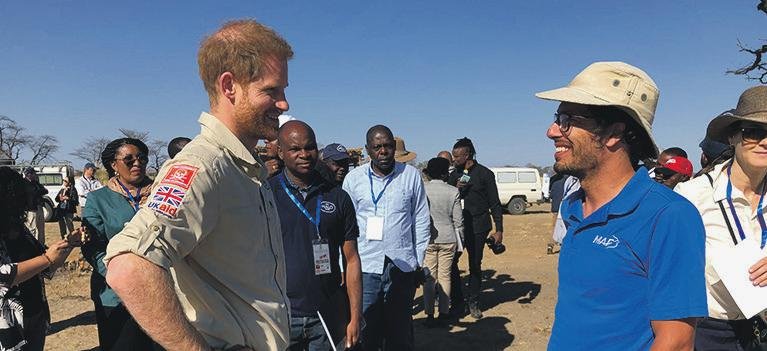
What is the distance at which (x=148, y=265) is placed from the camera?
1.27m

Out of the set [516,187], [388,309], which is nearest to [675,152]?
[388,309]

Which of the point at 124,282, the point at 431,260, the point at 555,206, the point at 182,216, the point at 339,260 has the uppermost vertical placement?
the point at 182,216

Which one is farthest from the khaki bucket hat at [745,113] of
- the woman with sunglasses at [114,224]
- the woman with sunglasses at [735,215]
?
the woman with sunglasses at [114,224]

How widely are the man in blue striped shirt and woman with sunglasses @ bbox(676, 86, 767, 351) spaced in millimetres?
2396

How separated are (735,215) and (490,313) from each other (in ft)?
14.8

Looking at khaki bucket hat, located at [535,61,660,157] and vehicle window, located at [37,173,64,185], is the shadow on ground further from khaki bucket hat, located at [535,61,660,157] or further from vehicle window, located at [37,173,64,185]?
vehicle window, located at [37,173,64,185]

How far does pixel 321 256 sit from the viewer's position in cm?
314

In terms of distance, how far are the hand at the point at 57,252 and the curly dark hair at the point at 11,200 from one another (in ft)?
1.07

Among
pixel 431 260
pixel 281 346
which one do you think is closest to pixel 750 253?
pixel 281 346

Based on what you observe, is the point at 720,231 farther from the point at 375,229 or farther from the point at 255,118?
the point at 375,229

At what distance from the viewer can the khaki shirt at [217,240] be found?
133cm

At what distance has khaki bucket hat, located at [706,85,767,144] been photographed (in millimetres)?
2334

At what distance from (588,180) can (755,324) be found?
154cm

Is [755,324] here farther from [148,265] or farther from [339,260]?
[148,265]
